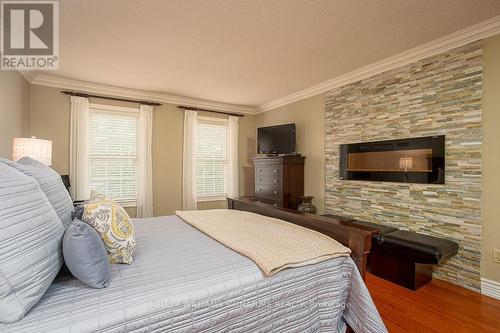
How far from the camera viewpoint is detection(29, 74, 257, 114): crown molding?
3553 millimetres

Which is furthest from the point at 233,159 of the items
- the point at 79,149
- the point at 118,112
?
the point at 79,149

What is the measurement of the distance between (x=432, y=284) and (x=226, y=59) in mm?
3363

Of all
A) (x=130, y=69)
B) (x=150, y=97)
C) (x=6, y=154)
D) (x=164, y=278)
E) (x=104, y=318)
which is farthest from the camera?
(x=150, y=97)

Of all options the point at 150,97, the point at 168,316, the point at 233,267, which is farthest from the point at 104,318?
the point at 150,97

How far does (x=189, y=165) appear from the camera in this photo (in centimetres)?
457

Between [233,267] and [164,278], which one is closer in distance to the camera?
[164,278]

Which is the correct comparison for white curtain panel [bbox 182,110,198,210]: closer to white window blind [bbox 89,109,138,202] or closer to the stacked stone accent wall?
white window blind [bbox 89,109,138,202]

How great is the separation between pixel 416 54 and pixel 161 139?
12.9 feet

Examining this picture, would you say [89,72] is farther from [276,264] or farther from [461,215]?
[461,215]

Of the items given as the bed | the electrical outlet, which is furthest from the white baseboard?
the bed

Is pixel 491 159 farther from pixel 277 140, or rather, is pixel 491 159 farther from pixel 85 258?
pixel 85 258

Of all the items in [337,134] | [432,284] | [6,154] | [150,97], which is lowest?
[432,284]

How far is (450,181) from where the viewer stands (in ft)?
8.20

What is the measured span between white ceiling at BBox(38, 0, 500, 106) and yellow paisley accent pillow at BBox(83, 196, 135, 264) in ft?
5.52
